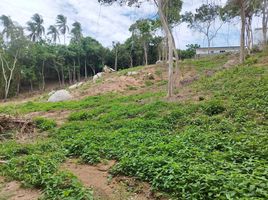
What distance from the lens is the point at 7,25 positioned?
30.1m

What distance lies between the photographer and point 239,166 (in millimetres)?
4375

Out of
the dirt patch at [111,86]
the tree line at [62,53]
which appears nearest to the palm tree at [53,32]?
the tree line at [62,53]

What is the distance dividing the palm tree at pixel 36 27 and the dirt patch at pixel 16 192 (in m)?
41.3

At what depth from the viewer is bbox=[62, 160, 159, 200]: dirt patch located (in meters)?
4.29

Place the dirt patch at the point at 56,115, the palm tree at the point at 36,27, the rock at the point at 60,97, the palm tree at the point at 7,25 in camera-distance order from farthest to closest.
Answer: the palm tree at the point at 36,27, the palm tree at the point at 7,25, the rock at the point at 60,97, the dirt patch at the point at 56,115

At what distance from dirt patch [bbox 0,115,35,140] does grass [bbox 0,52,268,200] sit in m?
0.85

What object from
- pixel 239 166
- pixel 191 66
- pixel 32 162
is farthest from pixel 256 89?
pixel 191 66

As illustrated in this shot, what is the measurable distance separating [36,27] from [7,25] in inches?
559

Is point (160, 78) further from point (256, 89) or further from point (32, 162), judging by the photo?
point (32, 162)

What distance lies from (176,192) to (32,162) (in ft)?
10.6

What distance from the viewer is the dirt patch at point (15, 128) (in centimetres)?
866

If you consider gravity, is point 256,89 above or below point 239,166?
above

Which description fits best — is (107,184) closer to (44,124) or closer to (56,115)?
(44,124)

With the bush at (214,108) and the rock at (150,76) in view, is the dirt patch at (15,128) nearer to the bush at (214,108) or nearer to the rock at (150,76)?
the bush at (214,108)
